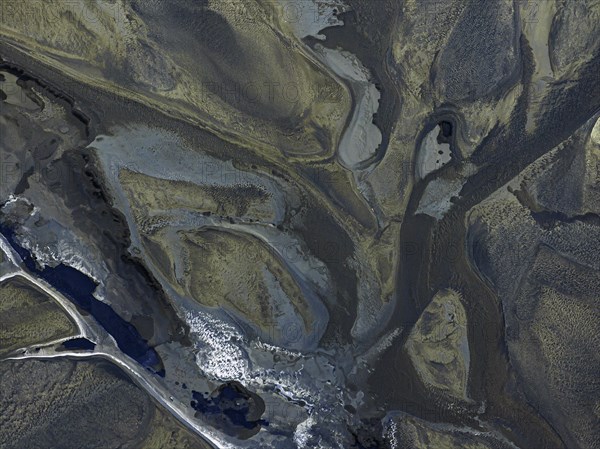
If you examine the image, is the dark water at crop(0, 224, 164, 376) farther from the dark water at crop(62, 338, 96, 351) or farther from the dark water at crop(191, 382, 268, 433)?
the dark water at crop(191, 382, 268, 433)

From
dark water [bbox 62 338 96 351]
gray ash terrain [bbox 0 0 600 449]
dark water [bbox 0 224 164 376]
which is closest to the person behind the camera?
gray ash terrain [bbox 0 0 600 449]

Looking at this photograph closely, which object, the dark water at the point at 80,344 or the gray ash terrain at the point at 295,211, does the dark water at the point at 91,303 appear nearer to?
the gray ash terrain at the point at 295,211

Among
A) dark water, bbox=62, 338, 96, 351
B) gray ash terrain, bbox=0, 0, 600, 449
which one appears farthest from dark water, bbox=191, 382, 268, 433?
dark water, bbox=62, 338, 96, 351

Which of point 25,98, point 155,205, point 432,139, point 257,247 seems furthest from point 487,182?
point 25,98

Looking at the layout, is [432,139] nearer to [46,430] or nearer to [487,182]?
[487,182]

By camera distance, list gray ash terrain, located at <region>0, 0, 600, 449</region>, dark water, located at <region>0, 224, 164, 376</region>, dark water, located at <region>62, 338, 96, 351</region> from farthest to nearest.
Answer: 1. dark water, located at <region>0, 224, 164, 376</region>
2. dark water, located at <region>62, 338, 96, 351</region>
3. gray ash terrain, located at <region>0, 0, 600, 449</region>

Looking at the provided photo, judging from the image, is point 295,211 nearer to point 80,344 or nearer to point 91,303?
point 91,303
